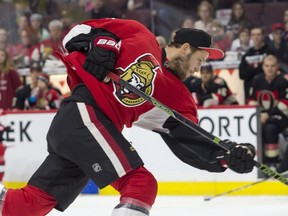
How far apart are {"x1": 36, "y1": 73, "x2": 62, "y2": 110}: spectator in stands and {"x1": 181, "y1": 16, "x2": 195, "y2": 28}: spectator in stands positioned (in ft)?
4.10

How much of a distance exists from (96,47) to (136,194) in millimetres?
606

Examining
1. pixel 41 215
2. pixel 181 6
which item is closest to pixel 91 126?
pixel 41 215

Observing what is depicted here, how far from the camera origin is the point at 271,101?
693 cm

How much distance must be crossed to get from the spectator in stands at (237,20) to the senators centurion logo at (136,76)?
4.12 meters

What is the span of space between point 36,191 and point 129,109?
1.61 feet

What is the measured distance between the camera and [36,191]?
11.6 feet

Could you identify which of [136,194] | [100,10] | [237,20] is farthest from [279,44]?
[136,194]

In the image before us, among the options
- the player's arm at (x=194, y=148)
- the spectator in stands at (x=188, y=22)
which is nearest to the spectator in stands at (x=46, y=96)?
the spectator in stands at (x=188, y=22)

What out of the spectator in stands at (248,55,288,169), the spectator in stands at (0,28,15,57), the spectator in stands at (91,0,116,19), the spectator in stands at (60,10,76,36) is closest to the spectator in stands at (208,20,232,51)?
the spectator in stands at (248,55,288,169)

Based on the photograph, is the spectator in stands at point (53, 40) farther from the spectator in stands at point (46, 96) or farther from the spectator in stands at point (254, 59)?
the spectator in stands at point (254, 59)

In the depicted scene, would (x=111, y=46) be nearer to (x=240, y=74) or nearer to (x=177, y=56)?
(x=177, y=56)

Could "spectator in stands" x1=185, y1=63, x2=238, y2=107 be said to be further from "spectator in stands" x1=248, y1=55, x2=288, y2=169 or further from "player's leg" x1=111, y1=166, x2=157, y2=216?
"player's leg" x1=111, y1=166, x2=157, y2=216

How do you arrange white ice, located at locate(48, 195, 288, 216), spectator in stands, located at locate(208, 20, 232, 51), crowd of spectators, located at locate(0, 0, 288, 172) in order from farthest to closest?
1. spectator in stands, located at locate(208, 20, 232, 51)
2. crowd of spectators, located at locate(0, 0, 288, 172)
3. white ice, located at locate(48, 195, 288, 216)

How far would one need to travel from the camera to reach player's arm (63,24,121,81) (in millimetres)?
3459
